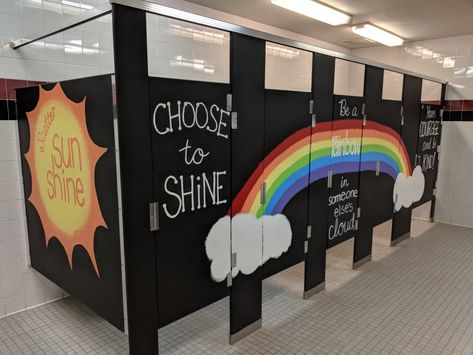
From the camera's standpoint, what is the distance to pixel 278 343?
2400mm

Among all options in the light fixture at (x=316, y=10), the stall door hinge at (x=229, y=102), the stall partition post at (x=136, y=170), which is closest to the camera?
the stall partition post at (x=136, y=170)

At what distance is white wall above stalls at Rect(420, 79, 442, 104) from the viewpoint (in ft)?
16.8

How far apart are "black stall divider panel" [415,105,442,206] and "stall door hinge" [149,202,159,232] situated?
3878 mm

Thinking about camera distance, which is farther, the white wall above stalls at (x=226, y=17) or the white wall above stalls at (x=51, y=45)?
the white wall above stalls at (x=226, y=17)

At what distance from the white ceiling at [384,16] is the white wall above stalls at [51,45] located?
1335mm

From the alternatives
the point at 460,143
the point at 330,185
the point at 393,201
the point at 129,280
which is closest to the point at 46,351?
the point at 129,280

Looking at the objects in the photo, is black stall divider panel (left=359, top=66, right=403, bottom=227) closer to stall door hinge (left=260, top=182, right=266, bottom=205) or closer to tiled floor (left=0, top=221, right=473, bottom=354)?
tiled floor (left=0, top=221, right=473, bottom=354)

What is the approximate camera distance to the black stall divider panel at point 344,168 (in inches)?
124

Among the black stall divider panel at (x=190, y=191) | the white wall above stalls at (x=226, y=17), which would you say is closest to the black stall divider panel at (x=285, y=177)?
the black stall divider panel at (x=190, y=191)

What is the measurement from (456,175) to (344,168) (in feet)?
9.49

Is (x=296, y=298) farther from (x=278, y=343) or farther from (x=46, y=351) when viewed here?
(x=46, y=351)

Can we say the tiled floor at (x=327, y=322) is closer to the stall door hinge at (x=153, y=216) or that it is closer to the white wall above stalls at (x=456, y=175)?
the stall door hinge at (x=153, y=216)

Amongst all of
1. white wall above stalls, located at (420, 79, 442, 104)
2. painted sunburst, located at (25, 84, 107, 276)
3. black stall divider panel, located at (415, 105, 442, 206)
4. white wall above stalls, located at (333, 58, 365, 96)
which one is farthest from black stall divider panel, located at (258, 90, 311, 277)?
white wall above stalls, located at (333, 58, 365, 96)

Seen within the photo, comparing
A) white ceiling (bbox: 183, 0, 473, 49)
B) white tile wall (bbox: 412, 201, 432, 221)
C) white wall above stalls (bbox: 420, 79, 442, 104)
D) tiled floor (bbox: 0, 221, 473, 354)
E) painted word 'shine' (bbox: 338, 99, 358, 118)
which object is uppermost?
white ceiling (bbox: 183, 0, 473, 49)
